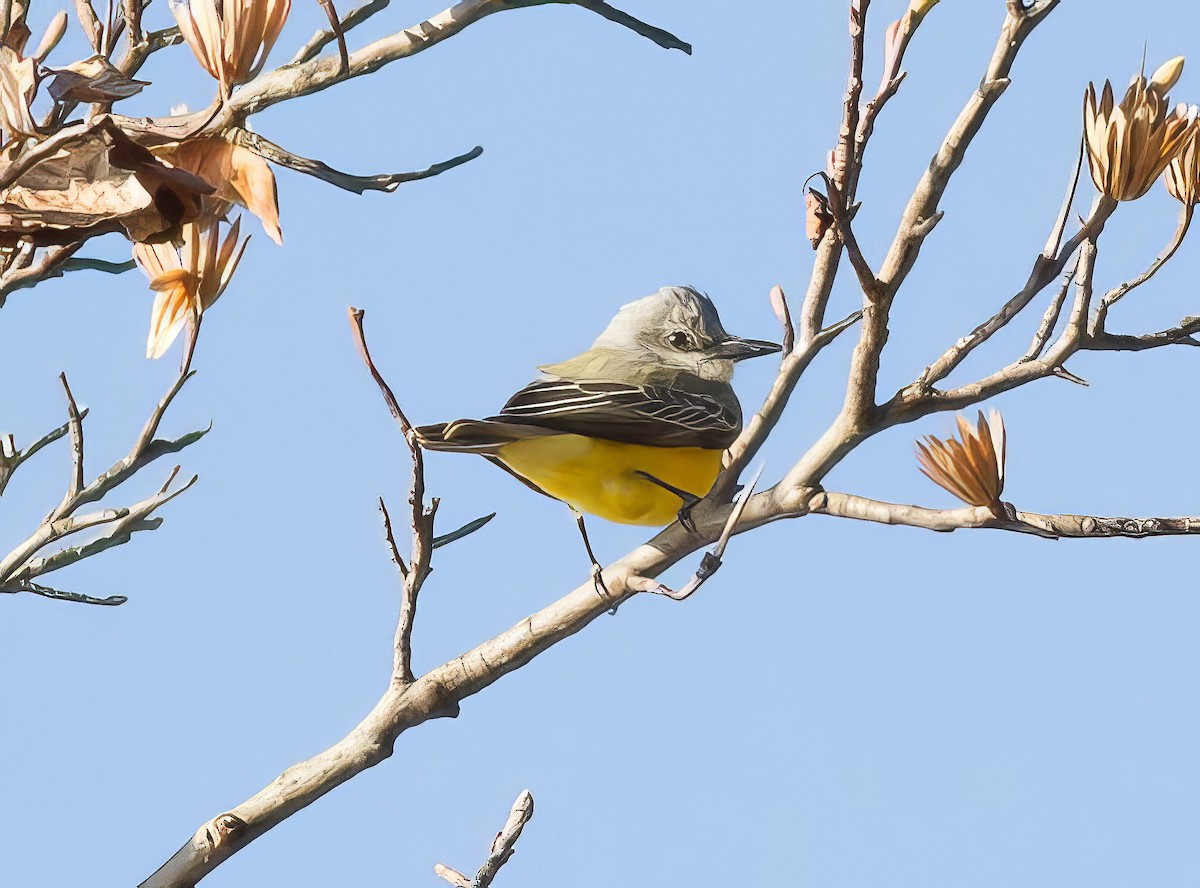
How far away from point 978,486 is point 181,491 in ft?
3.86

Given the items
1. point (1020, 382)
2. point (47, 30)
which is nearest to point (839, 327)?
point (1020, 382)

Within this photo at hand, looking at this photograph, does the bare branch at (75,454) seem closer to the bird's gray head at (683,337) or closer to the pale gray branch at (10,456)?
the pale gray branch at (10,456)

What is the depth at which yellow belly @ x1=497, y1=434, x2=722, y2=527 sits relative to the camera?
2.97 m

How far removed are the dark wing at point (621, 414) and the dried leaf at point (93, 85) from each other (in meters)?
1.54

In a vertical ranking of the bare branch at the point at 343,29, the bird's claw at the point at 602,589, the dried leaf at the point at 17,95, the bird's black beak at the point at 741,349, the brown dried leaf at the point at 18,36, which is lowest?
the bird's claw at the point at 602,589

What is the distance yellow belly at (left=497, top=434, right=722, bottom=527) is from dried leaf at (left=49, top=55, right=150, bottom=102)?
1734 millimetres

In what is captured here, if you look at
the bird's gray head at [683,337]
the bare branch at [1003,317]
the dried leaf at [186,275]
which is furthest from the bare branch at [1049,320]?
the bird's gray head at [683,337]

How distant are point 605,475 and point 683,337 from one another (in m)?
0.93

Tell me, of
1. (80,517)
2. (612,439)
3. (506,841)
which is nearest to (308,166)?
(80,517)

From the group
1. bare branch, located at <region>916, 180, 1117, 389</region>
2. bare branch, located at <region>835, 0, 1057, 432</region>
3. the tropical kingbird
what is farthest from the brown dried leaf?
bare branch, located at <region>916, 180, 1117, 389</region>

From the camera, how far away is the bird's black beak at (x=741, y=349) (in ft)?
12.5

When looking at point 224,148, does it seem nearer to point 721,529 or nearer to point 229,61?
point 229,61

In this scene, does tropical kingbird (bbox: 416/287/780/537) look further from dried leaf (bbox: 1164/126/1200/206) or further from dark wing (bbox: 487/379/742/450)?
dried leaf (bbox: 1164/126/1200/206)

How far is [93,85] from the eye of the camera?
1245 millimetres
